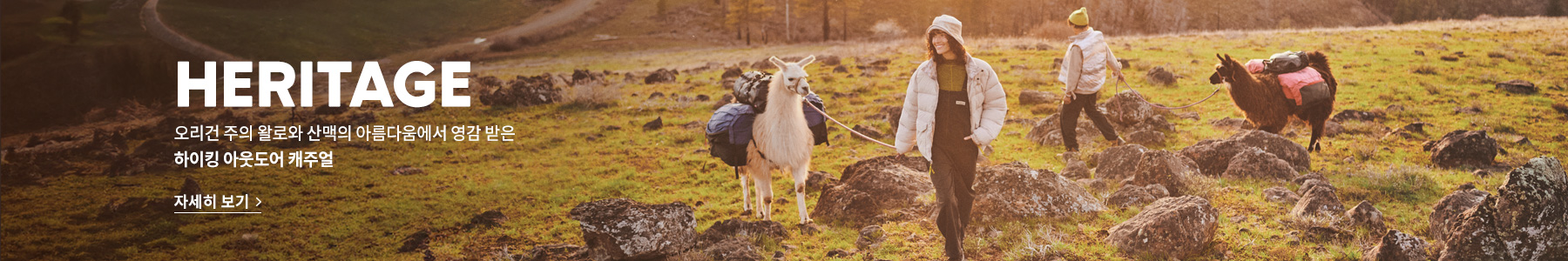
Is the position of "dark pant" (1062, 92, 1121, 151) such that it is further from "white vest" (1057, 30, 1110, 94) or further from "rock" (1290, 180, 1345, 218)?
"rock" (1290, 180, 1345, 218)

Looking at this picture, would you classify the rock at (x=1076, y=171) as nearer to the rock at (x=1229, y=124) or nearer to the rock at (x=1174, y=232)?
the rock at (x=1174, y=232)

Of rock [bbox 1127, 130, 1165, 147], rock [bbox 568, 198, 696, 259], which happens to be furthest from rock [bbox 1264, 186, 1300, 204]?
rock [bbox 568, 198, 696, 259]

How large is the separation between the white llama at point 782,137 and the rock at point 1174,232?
2.78 metres

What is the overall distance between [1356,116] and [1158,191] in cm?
668

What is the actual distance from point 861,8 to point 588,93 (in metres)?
46.0

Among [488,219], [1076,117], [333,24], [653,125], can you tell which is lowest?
[488,219]

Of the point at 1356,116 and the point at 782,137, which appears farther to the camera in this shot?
the point at 1356,116

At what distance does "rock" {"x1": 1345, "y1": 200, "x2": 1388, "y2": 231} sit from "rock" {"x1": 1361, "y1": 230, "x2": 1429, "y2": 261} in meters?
0.79

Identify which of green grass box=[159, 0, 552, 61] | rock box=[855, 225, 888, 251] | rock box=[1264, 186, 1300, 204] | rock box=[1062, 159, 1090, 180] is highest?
green grass box=[159, 0, 552, 61]

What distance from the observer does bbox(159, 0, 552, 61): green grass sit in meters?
40.7

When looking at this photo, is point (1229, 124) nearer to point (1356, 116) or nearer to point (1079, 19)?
point (1356, 116)

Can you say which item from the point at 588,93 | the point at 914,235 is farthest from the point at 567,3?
the point at 914,235

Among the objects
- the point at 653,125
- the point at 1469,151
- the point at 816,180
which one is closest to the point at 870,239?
the point at 816,180

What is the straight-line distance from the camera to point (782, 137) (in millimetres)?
6836
